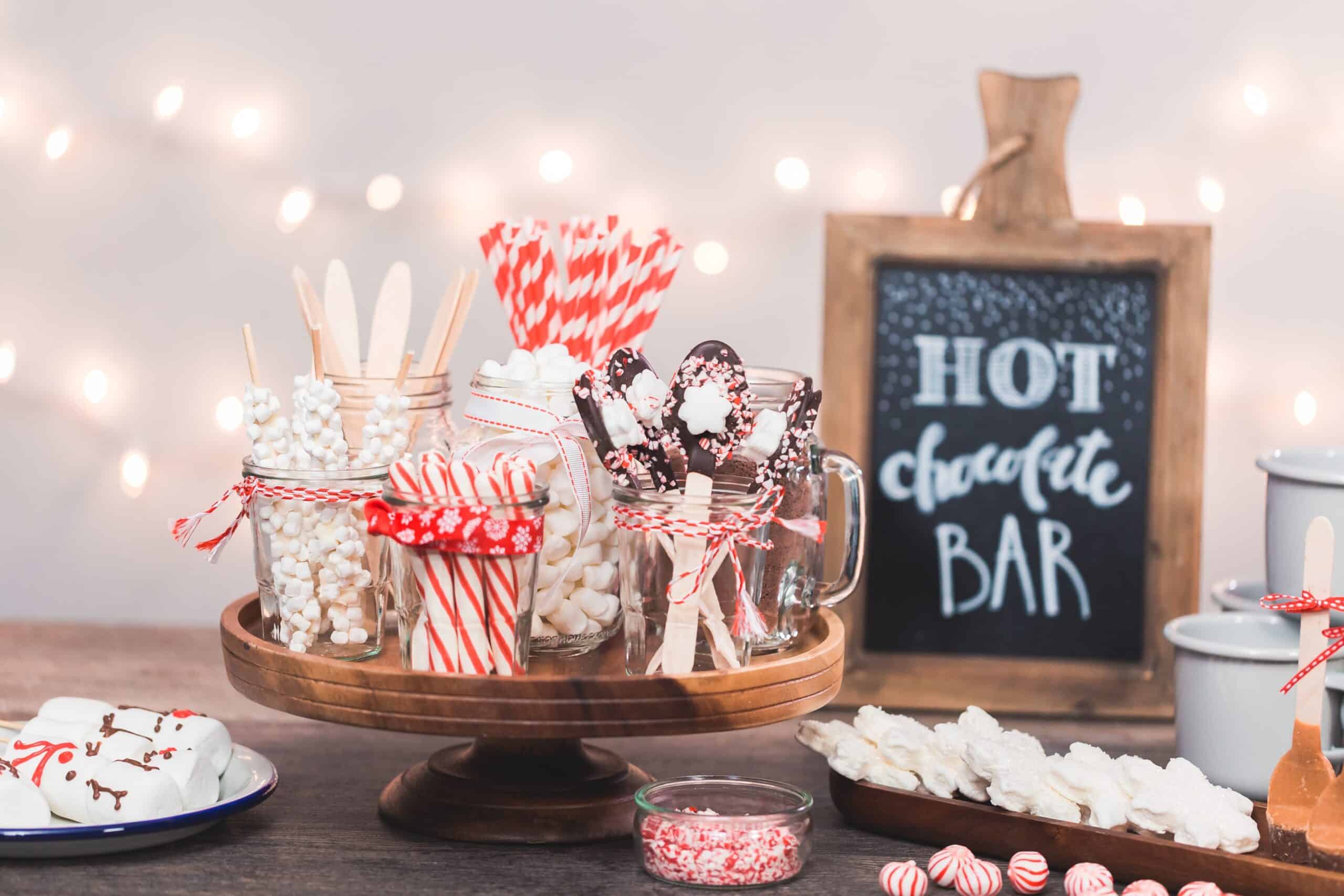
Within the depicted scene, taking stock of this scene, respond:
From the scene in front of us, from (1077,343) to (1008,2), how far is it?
45cm

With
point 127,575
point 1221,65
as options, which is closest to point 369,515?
point 127,575

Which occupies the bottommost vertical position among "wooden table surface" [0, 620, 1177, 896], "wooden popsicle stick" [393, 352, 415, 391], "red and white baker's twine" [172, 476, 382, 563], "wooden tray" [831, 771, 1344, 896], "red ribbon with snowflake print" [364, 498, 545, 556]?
"wooden table surface" [0, 620, 1177, 896]

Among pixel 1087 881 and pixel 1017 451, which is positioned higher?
pixel 1017 451

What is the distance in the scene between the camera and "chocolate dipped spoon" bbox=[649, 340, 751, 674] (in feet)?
3.01

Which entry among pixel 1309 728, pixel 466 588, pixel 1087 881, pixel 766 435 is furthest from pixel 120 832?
pixel 1309 728

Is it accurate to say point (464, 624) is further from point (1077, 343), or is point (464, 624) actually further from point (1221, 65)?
point (1221, 65)

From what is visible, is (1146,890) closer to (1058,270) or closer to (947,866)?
(947,866)

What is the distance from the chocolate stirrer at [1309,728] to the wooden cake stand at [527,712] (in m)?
0.30

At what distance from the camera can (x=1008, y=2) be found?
159cm

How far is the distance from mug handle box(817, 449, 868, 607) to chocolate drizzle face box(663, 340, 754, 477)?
18cm

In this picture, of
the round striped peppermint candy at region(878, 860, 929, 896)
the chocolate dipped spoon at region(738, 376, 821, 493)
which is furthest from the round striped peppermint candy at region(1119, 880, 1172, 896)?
the chocolate dipped spoon at region(738, 376, 821, 493)

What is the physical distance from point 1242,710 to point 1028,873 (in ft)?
0.91

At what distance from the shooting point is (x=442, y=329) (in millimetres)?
1088

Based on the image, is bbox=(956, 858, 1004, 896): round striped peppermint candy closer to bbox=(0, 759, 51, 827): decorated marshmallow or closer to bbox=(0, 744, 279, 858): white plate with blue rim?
bbox=(0, 744, 279, 858): white plate with blue rim
